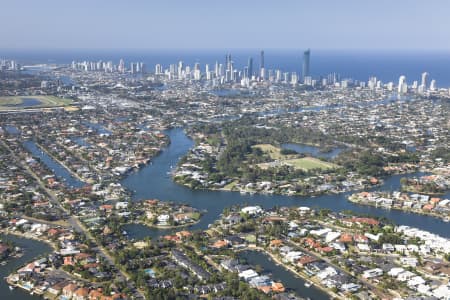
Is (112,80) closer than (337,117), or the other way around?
(337,117)

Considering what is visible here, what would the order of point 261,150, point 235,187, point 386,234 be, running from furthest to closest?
point 261,150 → point 235,187 → point 386,234

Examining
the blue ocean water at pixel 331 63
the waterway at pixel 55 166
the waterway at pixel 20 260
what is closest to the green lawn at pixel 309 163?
the waterway at pixel 55 166

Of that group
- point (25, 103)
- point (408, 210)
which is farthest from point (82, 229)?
point (25, 103)

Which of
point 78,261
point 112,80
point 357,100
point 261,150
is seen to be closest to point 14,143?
point 261,150

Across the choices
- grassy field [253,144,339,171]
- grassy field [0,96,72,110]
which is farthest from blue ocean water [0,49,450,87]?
grassy field [253,144,339,171]

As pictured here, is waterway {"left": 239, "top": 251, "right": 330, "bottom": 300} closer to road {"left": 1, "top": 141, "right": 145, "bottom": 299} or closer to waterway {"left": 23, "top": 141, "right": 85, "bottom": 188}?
road {"left": 1, "top": 141, "right": 145, "bottom": 299}

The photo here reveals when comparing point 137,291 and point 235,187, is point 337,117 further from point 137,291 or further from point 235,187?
point 137,291
